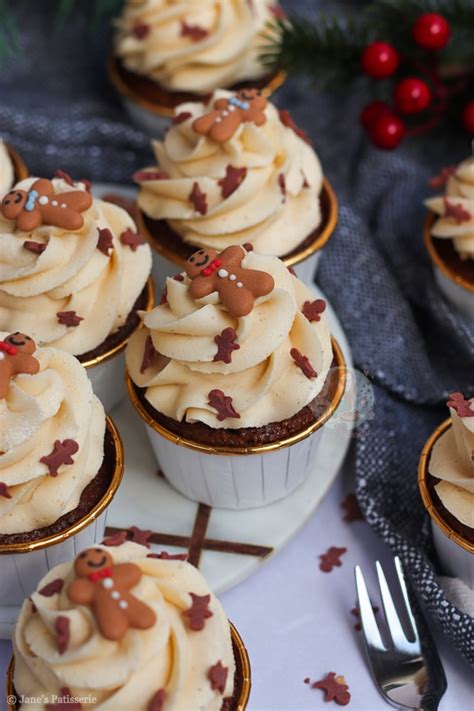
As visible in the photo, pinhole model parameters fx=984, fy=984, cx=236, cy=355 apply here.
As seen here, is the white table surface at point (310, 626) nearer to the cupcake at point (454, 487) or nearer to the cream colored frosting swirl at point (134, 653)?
the cupcake at point (454, 487)

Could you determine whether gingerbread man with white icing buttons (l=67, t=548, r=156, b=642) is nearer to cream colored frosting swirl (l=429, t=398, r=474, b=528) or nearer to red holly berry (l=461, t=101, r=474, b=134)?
cream colored frosting swirl (l=429, t=398, r=474, b=528)

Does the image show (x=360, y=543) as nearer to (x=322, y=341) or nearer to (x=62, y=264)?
(x=322, y=341)

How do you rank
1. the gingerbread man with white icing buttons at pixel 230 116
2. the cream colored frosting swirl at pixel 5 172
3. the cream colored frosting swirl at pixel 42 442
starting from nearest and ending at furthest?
the cream colored frosting swirl at pixel 42 442 < the gingerbread man with white icing buttons at pixel 230 116 < the cream colored frosting swirl at pixel 5 172

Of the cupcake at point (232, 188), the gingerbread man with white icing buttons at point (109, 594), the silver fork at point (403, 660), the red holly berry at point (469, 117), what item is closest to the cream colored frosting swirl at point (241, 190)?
the cupcake at point (232, 188)

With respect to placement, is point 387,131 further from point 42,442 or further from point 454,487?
point 42,442

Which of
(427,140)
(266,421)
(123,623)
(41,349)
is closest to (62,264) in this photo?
(41,349)

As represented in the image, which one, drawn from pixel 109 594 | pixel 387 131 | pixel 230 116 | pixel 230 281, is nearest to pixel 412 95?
pixel 387 131
